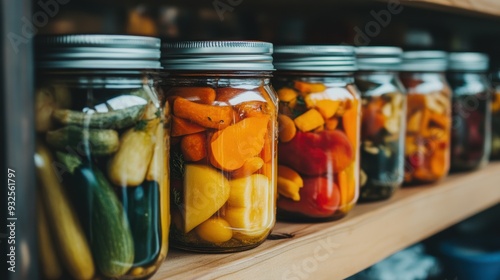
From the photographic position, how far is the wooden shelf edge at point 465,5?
75 cm

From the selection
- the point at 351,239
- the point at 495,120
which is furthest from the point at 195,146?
the point at 495,120

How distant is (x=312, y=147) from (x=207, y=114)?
170 mm

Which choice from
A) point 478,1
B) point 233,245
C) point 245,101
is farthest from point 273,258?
point 478,1

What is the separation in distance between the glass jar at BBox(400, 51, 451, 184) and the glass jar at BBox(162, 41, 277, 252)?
40 cm

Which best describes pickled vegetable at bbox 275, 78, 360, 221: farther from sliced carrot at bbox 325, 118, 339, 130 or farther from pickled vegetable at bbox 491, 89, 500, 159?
pickled vegetable at bbox 491, 89, 500, 159

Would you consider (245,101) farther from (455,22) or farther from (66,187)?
(455,22)

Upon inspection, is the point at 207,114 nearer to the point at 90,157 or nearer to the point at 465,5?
the point at 90,157

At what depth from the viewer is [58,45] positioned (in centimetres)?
46

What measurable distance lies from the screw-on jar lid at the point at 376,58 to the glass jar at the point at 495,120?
0.45 metres

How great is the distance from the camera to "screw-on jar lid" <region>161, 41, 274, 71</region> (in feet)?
1.85

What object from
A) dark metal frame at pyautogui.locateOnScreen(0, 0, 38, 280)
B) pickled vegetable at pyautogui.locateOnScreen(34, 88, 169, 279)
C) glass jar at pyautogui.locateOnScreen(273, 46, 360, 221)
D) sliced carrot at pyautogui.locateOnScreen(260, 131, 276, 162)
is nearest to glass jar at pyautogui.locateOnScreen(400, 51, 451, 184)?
glass jar at pyautogui.locateOnScreen(273, 46, 360, 221)

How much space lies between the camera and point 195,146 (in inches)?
22.5

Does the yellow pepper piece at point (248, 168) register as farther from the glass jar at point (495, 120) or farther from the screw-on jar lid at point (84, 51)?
the glass jar at point (495, 120)

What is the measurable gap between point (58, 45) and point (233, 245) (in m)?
0.26
